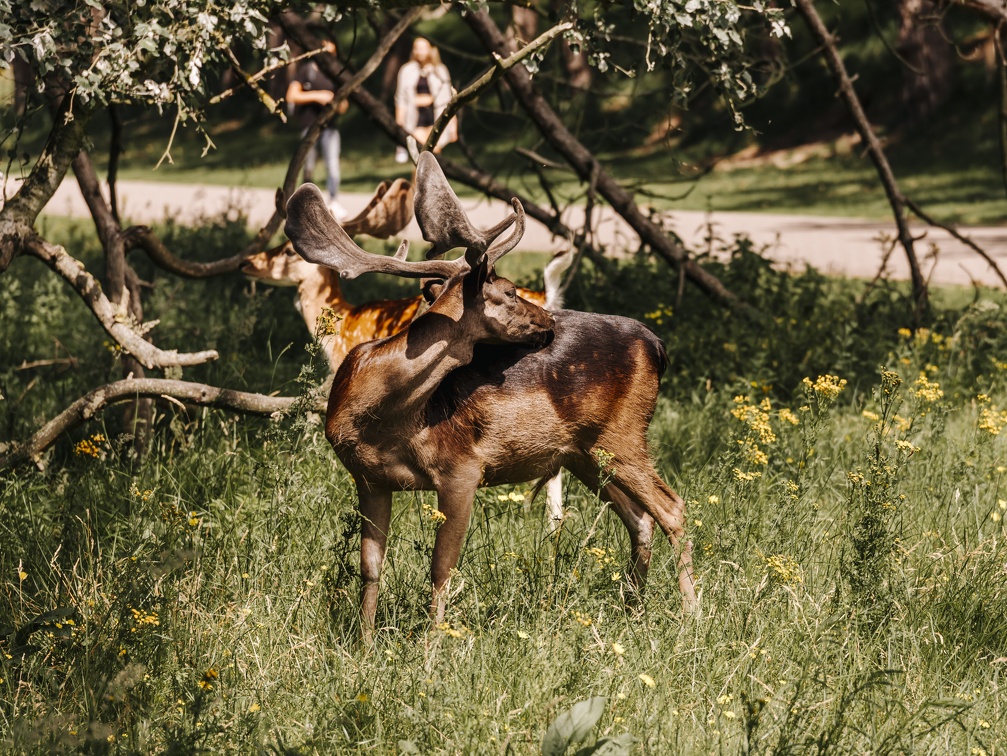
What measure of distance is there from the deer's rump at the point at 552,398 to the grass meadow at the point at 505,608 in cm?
36

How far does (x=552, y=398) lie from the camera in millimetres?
3967

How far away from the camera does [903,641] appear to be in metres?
3.89

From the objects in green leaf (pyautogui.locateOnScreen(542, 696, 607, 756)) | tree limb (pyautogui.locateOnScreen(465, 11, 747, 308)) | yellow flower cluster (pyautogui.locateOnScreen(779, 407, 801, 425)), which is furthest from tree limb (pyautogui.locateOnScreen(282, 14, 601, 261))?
green leaf (pyautogui.locateOnScreen(542, 696, 607, 756))

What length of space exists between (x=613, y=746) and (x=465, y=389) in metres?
1.25

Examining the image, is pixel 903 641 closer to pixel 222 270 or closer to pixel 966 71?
pixel 222 270

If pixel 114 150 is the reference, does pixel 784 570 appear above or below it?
below

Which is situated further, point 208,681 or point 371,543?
point 371,543

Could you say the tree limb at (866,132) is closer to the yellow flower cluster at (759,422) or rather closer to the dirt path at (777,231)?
the dirt path at (777,231)

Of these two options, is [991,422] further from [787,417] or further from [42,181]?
[42,181]

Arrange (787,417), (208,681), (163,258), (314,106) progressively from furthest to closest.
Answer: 1. (314,106)
2. (163,258)
3. (787,417)
4. (208,681)

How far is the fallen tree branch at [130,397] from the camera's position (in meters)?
4.99

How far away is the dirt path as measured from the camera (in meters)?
12.2

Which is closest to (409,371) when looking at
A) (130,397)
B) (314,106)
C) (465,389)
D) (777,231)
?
(465,389)

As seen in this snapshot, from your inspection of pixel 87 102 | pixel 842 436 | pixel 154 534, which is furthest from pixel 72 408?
pixel 842 436
